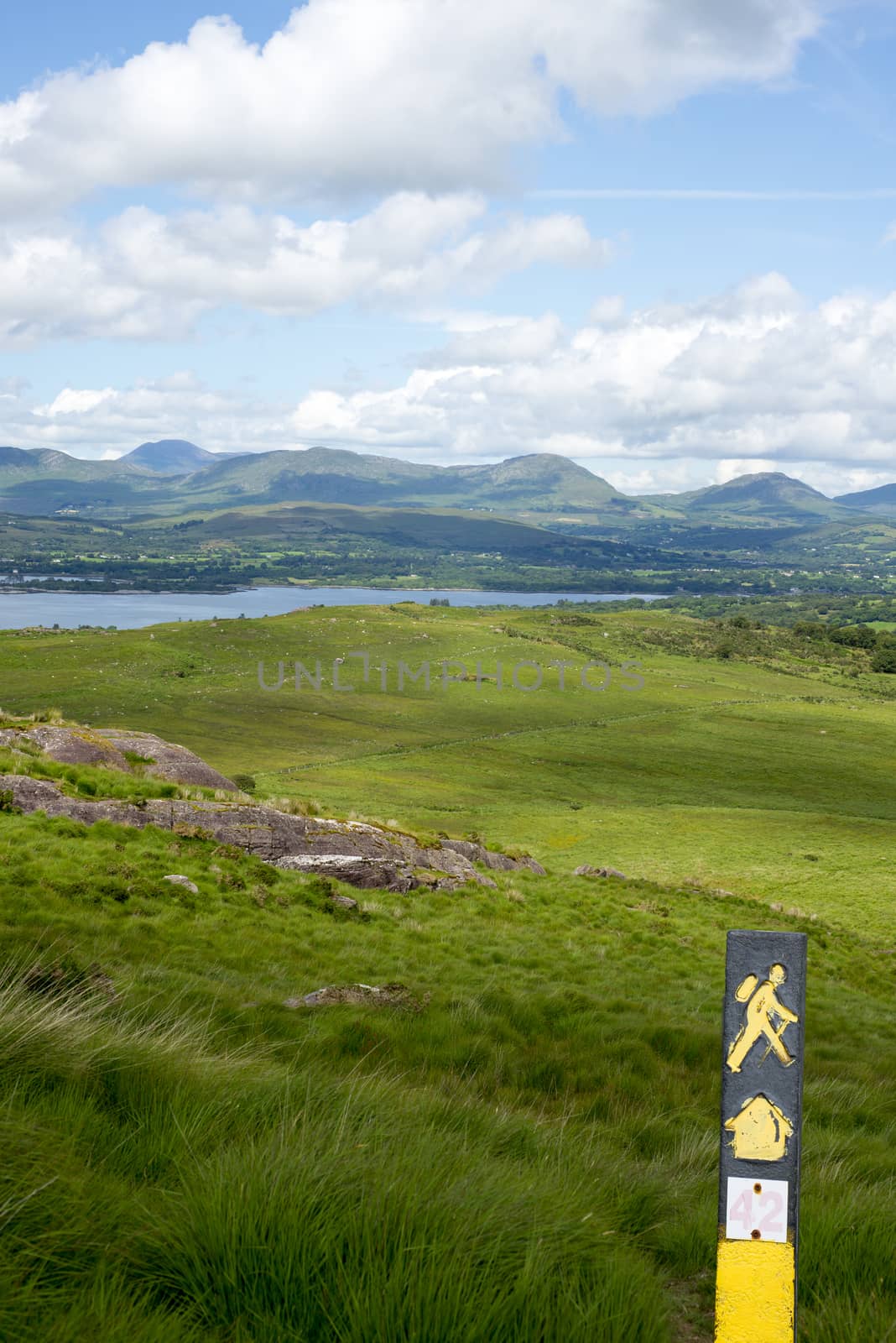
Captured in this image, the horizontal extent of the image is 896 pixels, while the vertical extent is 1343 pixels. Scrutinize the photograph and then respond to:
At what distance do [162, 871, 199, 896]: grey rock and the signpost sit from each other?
13.0m

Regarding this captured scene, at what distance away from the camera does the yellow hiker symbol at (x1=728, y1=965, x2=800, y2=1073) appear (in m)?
3.04

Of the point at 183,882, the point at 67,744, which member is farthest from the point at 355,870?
the point at 67,744

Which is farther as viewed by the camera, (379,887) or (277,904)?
(379,887)

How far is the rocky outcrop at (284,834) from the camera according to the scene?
58.8 feet

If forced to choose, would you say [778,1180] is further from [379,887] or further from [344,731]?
[344,731]

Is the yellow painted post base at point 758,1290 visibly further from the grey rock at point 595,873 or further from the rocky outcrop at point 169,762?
the grey rock at point 595,873

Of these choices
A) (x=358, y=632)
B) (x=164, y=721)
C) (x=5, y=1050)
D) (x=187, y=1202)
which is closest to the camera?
(x=187, y=1202)

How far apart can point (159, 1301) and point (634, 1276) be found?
1.76 m

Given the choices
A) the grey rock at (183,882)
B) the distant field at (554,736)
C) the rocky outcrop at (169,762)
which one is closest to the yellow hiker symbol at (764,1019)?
the grey rock at (183,882)

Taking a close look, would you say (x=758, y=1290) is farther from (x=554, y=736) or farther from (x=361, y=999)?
(x=554, y=736)

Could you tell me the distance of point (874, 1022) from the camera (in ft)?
48.1

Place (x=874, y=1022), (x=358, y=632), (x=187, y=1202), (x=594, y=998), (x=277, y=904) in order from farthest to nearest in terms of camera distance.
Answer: (x=358, y=632), (x=277, y=904), (x=874, y=1022), (x=594, y=998), (x=187, y=1202)

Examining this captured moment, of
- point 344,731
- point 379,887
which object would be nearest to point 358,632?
point 344,731

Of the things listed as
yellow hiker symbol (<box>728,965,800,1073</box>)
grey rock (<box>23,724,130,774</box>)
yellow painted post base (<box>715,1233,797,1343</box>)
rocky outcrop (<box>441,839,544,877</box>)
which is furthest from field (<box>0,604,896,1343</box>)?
grey rock (<box>23,724,130,774</box>)
